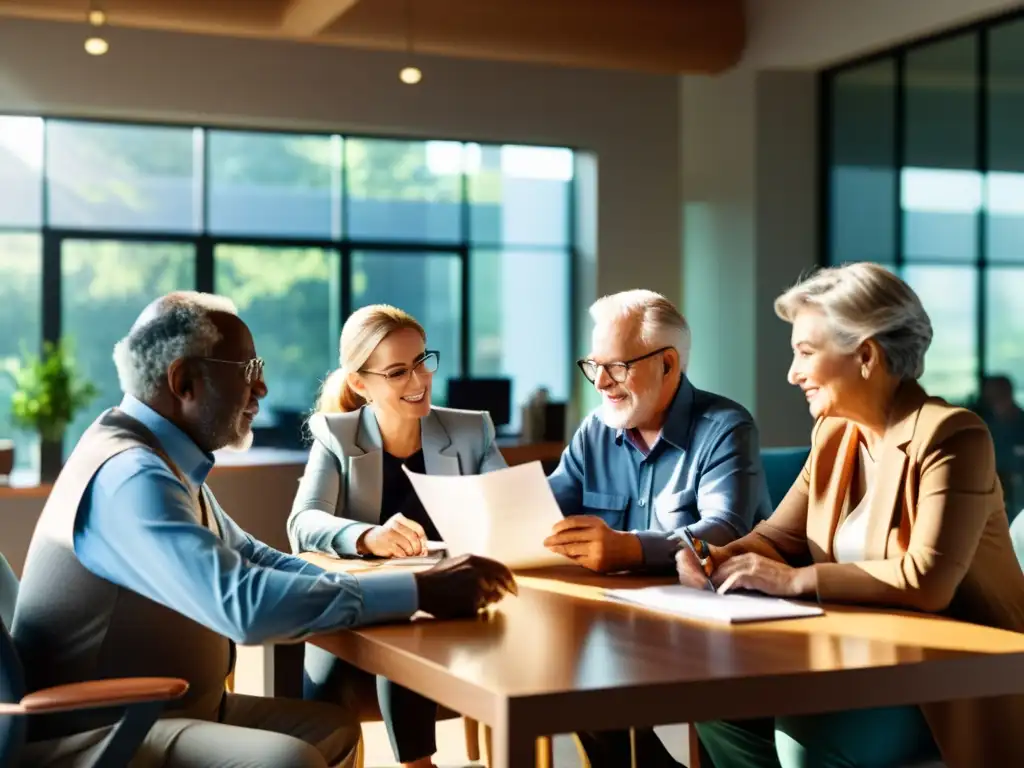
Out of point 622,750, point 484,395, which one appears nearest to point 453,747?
point 622,750

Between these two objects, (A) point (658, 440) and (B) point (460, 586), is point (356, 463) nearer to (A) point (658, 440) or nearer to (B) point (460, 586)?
(A) point (658, 440)

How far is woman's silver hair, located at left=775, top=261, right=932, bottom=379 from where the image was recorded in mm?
2492

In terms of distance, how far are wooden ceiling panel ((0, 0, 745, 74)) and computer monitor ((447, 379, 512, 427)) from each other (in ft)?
7.82

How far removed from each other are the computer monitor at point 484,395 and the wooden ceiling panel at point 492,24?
2383mm

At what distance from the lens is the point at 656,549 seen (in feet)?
9.24

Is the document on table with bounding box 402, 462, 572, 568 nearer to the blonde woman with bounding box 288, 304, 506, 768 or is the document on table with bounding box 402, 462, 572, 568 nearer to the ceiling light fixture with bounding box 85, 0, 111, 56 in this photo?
the blonde woman with bounding box 288, 304, 506, 768

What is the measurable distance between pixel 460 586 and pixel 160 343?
0.69 metres

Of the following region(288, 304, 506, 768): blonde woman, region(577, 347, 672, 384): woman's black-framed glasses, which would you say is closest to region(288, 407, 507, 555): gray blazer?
region(288, 304, 506, 768): blonde woman

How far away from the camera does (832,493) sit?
105 inches

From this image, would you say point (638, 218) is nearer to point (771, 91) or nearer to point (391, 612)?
point (771, 91)

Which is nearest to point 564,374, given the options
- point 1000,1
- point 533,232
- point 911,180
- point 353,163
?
point 533,232

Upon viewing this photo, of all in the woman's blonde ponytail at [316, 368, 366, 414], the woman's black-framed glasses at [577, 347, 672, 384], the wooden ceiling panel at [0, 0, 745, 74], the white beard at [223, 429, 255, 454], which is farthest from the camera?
the wooden ceiling panel at [0, 0, 745, 74]

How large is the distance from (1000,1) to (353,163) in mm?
4461

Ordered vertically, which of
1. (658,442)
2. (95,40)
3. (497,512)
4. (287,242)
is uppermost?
(95,40)
